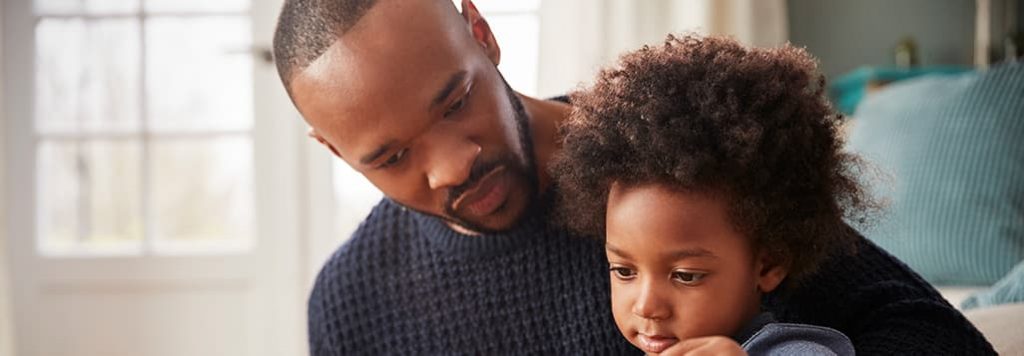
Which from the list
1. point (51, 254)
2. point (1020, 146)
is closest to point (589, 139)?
point (1020, 146)

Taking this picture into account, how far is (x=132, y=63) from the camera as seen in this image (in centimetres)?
307

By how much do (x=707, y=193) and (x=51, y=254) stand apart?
2.66 metres

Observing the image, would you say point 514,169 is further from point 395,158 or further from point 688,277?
point 688,277

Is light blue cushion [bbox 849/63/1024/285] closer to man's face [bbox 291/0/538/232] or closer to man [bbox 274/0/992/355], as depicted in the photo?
man [bbox 274/0/992/355]

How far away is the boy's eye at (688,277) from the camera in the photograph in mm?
879

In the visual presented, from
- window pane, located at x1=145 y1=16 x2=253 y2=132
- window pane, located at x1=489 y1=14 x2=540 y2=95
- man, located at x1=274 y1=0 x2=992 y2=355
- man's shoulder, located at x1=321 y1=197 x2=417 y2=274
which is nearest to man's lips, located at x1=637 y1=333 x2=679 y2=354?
man, located at x1=274 y1=0 x2=992 y2=355

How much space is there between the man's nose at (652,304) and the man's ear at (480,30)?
10.5 inches

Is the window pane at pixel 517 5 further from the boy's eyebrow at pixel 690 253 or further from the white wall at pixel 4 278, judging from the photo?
the boy's eyebrow at pixel 690 253

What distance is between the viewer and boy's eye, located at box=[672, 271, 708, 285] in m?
0.88

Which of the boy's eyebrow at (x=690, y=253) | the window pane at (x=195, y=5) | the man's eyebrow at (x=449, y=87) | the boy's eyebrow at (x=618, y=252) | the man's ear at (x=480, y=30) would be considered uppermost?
the window pane at (x=195, y=5)

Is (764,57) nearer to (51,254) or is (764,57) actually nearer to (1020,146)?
(1020,146)

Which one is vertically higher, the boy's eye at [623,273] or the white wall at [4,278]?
the boy's eye at [623,273]

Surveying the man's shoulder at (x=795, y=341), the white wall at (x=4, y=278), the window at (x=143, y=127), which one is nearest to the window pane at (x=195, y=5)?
the window at (x=143, y=127)

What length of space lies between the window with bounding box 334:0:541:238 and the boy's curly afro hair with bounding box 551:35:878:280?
5.46 ft
